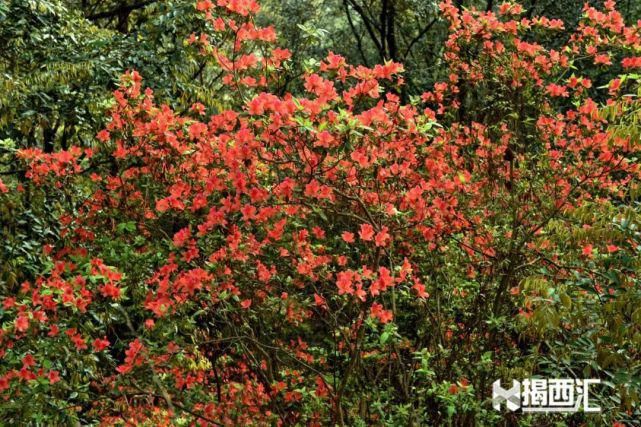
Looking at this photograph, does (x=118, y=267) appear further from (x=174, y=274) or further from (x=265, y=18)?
(x=265, y=18)

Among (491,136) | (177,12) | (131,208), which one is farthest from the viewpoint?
(491,136)

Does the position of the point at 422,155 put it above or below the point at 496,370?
above

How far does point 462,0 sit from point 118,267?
25.7ft

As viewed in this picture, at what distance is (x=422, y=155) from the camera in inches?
175

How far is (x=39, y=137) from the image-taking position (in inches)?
295

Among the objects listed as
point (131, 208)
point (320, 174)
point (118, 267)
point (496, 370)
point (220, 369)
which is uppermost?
point (320, 174)

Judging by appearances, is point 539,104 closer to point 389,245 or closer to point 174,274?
point 389,245

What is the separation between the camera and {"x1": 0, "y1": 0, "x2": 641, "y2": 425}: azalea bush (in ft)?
11.1

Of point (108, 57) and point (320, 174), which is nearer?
point (320, 174)

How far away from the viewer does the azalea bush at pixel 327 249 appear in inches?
133

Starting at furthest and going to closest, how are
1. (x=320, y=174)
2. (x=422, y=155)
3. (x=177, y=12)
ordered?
(x=177, y=12) → (x=422, y=155) → (x=320, y=174)

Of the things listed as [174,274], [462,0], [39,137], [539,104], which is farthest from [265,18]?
[174,274]

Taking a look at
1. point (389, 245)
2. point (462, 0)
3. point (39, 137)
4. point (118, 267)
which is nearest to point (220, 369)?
point (118, 267)

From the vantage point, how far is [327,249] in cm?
444
